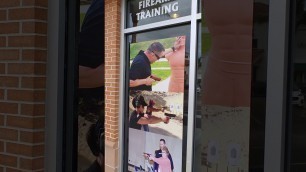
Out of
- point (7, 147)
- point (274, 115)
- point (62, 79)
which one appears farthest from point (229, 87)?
point (7, 147)

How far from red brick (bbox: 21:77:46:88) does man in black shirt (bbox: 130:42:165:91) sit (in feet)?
11.5

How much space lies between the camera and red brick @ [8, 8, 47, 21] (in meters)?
2.06

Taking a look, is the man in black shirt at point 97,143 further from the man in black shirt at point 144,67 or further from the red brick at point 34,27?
the man in black shirt at point 144,67

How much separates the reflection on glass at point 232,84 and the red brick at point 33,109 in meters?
0.88

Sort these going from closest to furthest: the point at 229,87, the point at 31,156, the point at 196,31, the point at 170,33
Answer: the point at 229,87 < the point at 31,156 < the point at 196,31 < the point at 170,33

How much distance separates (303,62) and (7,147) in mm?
1622

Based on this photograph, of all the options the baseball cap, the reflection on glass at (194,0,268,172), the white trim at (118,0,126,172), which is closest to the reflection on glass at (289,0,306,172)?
the reflection on glass at (194,0,268,172)

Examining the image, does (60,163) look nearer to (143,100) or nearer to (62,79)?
(62,79)

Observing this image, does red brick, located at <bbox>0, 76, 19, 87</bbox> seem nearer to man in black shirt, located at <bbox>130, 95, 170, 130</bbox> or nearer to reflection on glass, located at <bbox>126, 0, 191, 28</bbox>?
reflection on glass, located at <bbox>126, 0, 191, 28</bbox>

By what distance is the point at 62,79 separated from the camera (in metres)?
2.10

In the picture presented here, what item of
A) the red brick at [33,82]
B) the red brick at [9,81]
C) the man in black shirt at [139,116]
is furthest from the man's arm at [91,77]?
the man in black shirt at [139,116]

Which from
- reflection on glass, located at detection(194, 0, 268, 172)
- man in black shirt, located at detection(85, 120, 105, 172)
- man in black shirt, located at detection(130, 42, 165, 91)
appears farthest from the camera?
man in black shirt, located at detection(130, 42, 165, 91)

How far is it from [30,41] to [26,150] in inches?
22.8

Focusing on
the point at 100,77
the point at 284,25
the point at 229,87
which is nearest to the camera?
the point at 284,25
